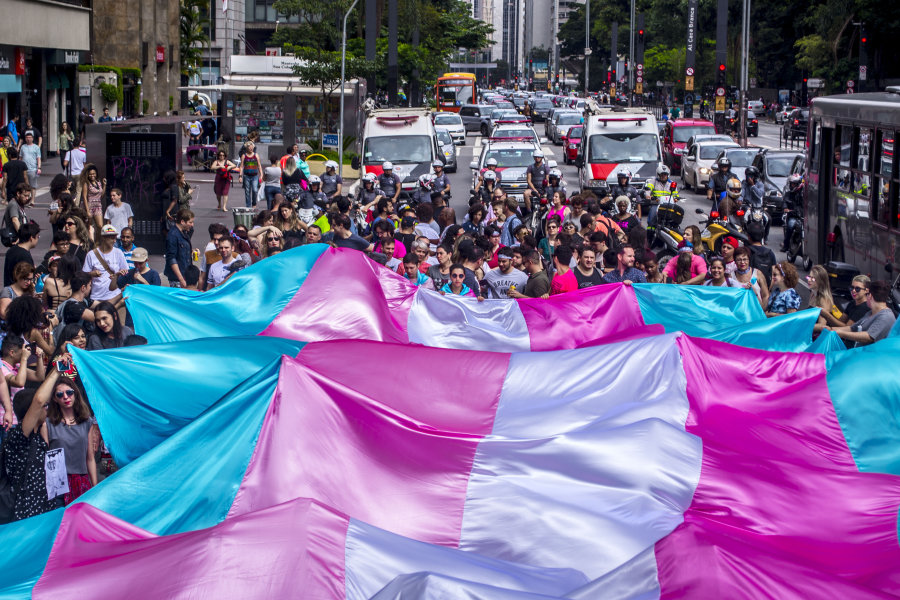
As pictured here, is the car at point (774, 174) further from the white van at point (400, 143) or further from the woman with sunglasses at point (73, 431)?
the woman with sunglasses at point (73, 431)

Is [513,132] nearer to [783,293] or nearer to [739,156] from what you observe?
[739,156]

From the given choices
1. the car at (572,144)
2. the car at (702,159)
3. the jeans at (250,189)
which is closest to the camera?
the jeans at (250,189)

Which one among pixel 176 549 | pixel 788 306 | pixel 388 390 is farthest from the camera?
pixel 788 306

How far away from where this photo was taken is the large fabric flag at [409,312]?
31.7 feet

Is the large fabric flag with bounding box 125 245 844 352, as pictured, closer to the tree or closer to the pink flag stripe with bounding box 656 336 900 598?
the pink flag stripe with bounding box 656 336 900 598

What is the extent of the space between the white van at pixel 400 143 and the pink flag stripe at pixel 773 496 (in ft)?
63.9

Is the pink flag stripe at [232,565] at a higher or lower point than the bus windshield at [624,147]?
lower

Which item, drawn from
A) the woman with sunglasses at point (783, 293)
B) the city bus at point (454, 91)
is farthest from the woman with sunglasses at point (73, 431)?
the city bus at point (454, 91)

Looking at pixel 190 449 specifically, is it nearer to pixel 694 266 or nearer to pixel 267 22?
pixel 694 266

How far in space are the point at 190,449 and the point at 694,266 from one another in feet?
23.1

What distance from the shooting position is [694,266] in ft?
40.1

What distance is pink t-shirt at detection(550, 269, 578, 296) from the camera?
11.4 m

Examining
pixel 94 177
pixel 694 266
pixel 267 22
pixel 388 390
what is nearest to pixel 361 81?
pixel 94 177

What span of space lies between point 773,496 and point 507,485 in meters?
1.39
